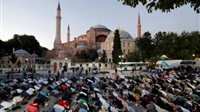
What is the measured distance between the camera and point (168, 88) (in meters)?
12.4

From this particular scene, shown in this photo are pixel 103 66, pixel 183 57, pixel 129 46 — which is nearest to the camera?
pixel 183 57

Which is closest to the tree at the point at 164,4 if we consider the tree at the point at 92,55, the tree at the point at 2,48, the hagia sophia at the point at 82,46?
the hagia sophia at the point at 82,46

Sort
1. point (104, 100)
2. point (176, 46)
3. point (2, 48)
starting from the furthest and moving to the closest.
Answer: point (2, 48)
point (176, 46)
point (104, 100)

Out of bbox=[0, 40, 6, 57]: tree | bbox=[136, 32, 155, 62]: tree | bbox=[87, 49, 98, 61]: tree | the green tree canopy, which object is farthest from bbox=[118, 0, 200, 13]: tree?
bbox=[0, 40, 6, 57]: tree

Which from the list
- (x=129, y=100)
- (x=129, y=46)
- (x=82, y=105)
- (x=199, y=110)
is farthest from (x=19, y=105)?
(x=129, y=46)

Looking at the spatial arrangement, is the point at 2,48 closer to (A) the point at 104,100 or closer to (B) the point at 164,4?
(A) the point at 104,100

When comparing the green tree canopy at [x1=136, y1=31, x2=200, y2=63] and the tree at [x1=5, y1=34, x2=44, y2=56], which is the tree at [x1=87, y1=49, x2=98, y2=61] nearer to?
the tree at [x1=5, y1=34, x2=44, y2=56]

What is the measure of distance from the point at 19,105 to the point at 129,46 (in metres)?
56.5

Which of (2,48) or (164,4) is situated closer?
(164,4)

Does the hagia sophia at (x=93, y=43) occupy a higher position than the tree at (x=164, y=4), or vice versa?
the hagia sophia at (x=93, y=43)

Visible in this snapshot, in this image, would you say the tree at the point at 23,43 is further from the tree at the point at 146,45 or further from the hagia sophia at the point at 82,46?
the tree at the point at 146,45

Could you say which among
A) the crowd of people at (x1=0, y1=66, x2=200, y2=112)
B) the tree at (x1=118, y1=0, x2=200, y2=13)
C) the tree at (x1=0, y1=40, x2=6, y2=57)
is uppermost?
the tree at (x1=0, y1=40, x2=6, y2=57)

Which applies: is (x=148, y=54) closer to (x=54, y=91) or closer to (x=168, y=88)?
(x=168, y=88)

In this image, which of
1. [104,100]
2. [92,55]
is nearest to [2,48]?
[92,55]
